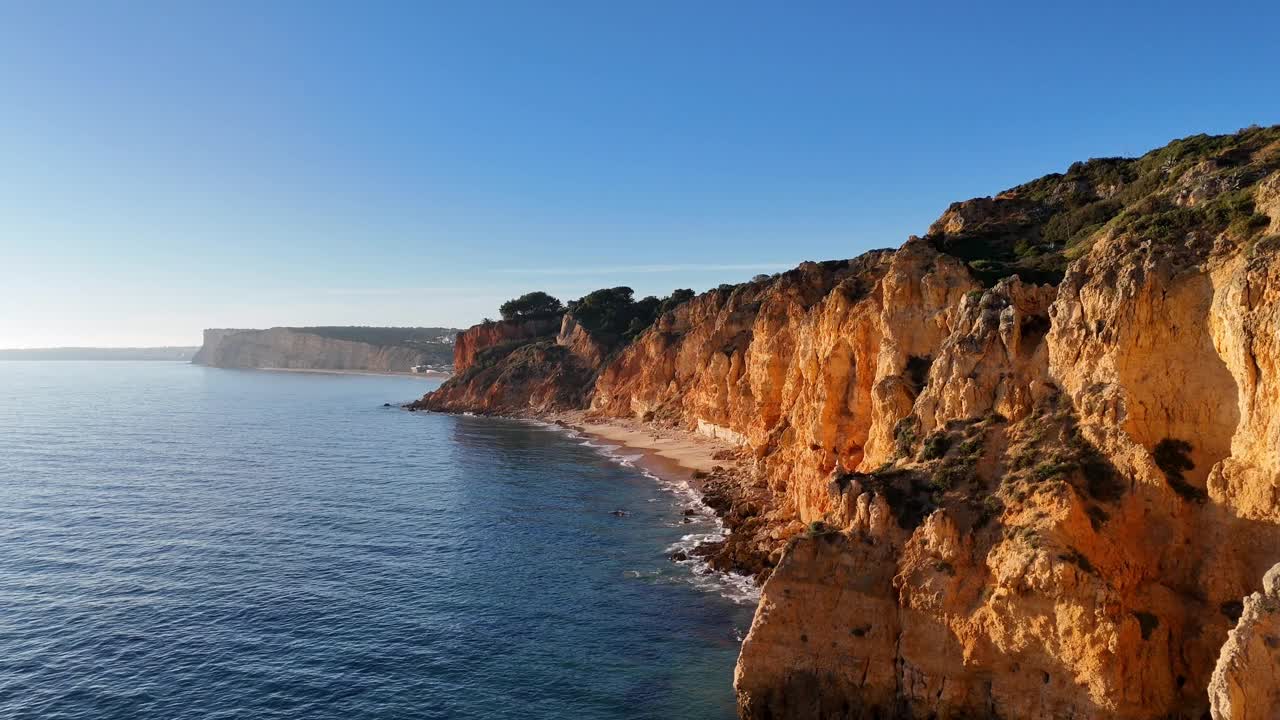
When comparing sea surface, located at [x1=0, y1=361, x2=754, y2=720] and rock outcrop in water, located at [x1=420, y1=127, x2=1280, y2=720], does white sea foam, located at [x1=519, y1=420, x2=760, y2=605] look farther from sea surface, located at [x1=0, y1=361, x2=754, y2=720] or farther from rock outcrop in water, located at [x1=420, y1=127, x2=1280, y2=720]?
rock outcrop in water, located at [x1=420, y1=127, x2=1280, y2=720]

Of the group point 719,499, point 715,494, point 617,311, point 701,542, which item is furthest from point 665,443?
point 617,311

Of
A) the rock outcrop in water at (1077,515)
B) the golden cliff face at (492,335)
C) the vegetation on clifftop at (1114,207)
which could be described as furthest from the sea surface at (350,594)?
the golden cliff face at (492,335)

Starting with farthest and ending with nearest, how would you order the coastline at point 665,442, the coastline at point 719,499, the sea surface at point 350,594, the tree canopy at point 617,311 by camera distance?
the tree canopy at point 617,311 < the coastline at point 665,442 < the coastline at point 719,499 < the sea surface at point 350,594

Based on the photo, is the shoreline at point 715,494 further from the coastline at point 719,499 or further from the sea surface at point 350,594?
the sea surface at point 350,594

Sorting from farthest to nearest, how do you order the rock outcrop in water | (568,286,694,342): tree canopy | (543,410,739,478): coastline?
(568,286,694,342): tree canopy < (543,410,739,478): coastline < the rock outcrop in water

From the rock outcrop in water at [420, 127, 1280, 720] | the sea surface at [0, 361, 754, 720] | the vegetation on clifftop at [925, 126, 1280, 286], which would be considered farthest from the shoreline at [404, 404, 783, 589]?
the vegetation on clifftop at [925, 126, 1280, 286]

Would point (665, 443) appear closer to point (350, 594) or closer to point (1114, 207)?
point (1114, 207)

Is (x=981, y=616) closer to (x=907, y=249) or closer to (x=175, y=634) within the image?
(x=907, y=249)

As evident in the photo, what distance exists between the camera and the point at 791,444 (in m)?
54.7

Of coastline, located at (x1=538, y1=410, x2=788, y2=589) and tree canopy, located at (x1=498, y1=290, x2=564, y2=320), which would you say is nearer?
coastline, located at (x1=538, y1=410, x2=788, y2=589)

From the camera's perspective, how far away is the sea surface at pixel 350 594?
92.0 ft

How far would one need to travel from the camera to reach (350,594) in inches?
1499

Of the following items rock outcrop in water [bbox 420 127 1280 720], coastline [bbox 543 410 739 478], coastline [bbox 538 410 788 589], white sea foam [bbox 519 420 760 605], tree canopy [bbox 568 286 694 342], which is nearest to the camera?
rock outcrop in water [bbox 420 127 1280 720]

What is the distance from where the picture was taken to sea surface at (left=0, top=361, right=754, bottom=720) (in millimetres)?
28047
